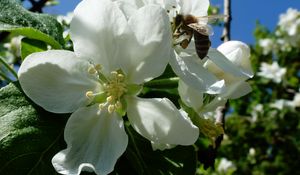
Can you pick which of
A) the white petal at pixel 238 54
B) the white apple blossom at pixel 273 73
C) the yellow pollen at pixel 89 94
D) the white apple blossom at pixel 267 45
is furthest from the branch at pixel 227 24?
the white apple blossom at pixel 267 45

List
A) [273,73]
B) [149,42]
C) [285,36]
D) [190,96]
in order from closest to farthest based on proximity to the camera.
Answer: [149,42] → [190,96] → [273,73] → [285,36]

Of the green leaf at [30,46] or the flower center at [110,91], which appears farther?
the green leaf at [30,46]

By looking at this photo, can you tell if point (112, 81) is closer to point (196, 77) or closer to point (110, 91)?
point (110, 91)

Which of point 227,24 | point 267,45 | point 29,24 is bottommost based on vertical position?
point 267,45

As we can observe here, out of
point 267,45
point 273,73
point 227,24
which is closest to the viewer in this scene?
point 227,24

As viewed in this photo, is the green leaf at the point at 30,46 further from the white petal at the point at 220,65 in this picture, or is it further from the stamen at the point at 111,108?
the white petal at the point at 220,65

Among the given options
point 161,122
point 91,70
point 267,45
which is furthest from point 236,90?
point 267,45

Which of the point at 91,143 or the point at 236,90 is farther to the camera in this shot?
the point at 236,90

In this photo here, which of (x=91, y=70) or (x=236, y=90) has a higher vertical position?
(x=91, y=70)
